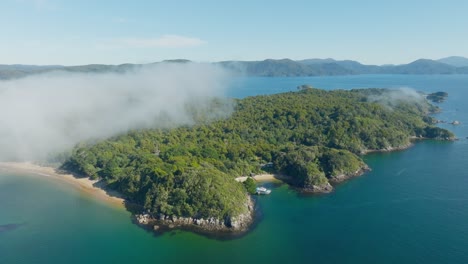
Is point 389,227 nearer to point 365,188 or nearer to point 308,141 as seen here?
point 365,188

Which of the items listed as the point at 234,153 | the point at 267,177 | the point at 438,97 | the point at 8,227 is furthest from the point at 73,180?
the point at 438,97

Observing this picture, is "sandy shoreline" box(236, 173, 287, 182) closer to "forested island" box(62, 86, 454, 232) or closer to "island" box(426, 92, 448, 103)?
"forested island" box(62, 86, 454, 232)

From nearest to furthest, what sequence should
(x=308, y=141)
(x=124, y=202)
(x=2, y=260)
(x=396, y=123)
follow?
(x=2, y=260) → (x=124, y=202) → (x=308, y=141) → (x=396, y=123)

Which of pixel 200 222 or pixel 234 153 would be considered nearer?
pixel 200 222

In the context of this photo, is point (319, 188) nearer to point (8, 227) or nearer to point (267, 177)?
point (267, 177)

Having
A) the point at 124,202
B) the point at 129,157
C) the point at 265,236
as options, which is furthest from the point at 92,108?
the point at 265,236

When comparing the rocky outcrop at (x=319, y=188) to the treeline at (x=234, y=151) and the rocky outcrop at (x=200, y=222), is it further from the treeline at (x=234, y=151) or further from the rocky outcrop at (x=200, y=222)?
the rocky outcrop at (x=200, y=222)
